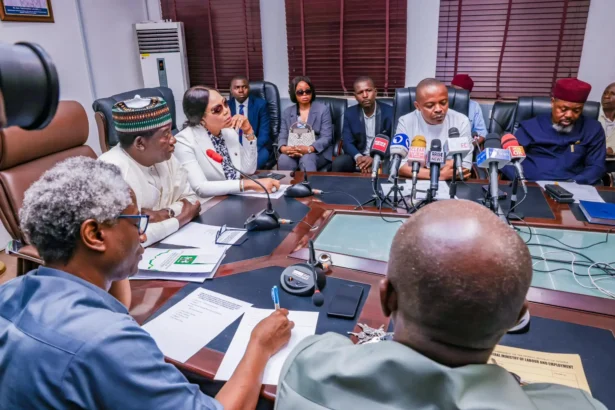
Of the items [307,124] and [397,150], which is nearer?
[397,150]

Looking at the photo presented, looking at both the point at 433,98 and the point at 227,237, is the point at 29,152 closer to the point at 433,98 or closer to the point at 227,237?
the point at 227,237

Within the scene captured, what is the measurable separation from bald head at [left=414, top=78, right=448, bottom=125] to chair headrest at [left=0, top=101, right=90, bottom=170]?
1.93 m

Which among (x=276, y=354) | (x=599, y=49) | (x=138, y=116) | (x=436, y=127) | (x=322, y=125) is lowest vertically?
(x=276, y=354)

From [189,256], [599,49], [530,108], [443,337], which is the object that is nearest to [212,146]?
[189,256]

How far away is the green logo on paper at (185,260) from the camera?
140 centimetres

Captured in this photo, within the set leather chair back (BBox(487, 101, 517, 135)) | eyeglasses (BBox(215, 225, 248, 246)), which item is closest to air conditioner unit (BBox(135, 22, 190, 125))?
leather chair back (BBox(487, 101, 517, 135))

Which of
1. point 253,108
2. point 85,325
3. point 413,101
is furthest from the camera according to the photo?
point 253,108

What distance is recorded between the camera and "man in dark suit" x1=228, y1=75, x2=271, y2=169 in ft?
12.5

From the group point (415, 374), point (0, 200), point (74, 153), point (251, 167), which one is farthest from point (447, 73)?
point (415, 374)

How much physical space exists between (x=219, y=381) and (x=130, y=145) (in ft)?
4.20

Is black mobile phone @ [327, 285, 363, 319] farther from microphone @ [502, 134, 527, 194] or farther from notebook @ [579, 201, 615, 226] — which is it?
notebook @ [579, 201, 615, 226]

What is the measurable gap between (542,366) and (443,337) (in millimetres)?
464

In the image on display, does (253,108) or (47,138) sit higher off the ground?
(47,138)

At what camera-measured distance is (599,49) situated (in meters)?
3.35
